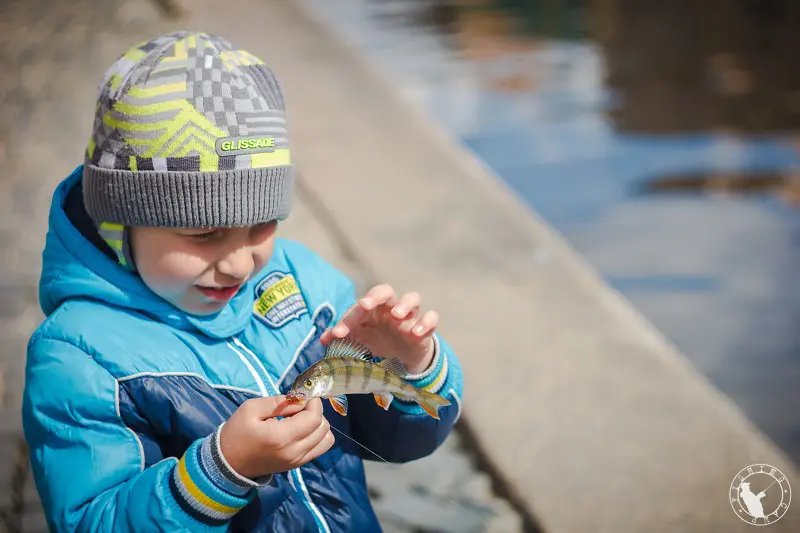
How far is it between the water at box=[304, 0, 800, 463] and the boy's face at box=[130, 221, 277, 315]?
9.24 feet

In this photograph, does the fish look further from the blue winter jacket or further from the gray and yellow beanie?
the gray and yellow beanie

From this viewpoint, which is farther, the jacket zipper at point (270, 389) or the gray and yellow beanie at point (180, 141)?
the jacket zipper at point (270, 389)

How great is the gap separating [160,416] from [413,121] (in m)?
4.52

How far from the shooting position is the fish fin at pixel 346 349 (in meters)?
2.07

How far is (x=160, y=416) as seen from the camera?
6.97ft

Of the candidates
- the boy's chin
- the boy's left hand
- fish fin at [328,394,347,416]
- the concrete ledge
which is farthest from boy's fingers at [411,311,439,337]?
the concrete ledge

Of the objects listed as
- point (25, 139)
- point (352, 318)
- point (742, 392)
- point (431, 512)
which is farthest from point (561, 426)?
point (25, 139)

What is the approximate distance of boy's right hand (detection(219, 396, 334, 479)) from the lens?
1.92m

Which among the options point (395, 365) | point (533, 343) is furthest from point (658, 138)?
point (395, 365)

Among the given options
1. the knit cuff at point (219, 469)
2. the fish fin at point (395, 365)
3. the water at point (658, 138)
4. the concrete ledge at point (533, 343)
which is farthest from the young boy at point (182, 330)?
the water at point (658, 138)

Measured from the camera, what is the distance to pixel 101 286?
2182 millimetres

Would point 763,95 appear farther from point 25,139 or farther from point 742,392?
point 25,139

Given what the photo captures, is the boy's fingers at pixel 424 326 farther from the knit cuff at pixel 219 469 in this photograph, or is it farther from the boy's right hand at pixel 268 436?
the knit cuff at pixel 219 469

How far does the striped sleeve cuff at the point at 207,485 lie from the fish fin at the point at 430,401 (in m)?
0.43
